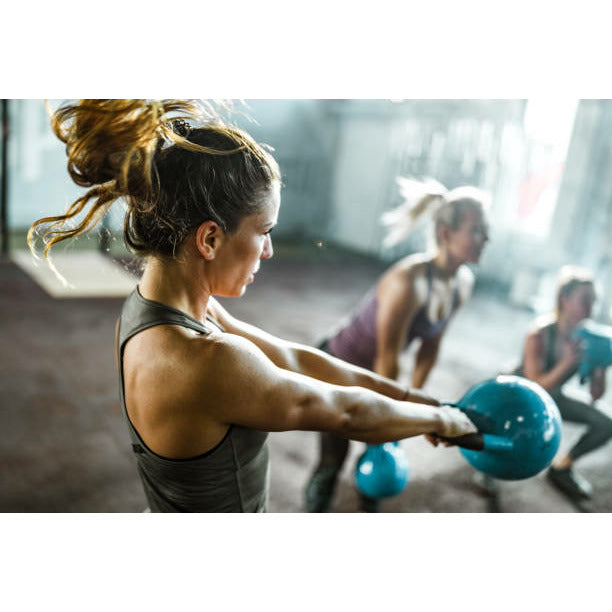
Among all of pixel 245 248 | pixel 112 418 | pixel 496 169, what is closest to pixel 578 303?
pixel 245 248

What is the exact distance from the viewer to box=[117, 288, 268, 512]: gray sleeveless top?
818 millimetres

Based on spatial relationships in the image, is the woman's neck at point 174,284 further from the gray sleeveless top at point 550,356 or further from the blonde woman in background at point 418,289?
the gray sleeveless top at point 550,356

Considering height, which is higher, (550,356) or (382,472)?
(550,356)

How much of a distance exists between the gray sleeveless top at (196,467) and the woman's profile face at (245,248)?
0.28 ft

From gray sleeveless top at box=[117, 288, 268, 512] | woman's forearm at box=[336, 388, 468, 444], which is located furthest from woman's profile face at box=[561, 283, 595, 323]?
gray sleeveless top at box=[117, 288, 268, 512]

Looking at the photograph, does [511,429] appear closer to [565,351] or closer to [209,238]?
[209,238]

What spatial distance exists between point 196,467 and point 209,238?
36 cm

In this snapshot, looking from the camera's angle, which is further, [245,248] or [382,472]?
[382,472]

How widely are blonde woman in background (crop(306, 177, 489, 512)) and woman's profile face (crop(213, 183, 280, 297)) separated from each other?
80 cm

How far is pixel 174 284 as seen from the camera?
839 millimetres

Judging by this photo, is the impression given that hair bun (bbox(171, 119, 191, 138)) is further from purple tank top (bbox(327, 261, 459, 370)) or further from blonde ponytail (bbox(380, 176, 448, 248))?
purple tank top (bbox(327, 261, 459, 370))

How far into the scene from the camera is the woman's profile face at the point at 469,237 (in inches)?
58.5

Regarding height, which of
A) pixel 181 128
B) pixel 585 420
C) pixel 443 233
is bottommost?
pixel 585 420
